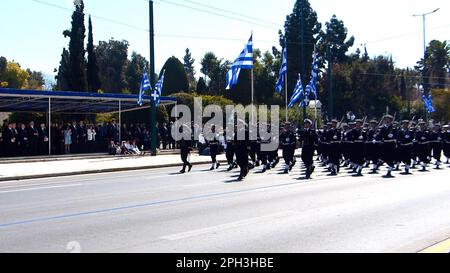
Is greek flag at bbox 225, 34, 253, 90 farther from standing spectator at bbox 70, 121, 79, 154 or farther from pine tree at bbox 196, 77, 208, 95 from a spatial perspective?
pine tree at bbox 196, 77, 208, 95

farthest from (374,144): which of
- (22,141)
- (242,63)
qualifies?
(22,141)

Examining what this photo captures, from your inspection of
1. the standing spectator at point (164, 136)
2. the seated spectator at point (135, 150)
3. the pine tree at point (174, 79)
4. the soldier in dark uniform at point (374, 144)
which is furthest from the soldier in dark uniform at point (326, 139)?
the pine tree at point (174, 79)

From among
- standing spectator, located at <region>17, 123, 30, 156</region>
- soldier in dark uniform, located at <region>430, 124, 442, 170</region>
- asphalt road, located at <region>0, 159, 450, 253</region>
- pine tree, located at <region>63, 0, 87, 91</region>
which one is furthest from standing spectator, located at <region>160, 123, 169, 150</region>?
pine tree, located at <region>63, 0, 87, 91</region>

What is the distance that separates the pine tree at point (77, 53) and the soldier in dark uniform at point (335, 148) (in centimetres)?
3995

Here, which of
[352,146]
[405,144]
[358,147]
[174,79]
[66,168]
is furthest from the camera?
[174,79]

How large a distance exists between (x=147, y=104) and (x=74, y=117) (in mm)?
8011

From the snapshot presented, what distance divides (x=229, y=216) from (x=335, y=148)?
10.4 metres

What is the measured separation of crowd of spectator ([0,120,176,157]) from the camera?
28781 millimetres

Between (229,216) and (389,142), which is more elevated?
(389,142)

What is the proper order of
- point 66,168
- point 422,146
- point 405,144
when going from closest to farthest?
point 405,144, point 422,146, point 66,168

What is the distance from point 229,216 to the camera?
10.3 meters

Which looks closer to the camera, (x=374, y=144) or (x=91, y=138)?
(x=374, y=144)

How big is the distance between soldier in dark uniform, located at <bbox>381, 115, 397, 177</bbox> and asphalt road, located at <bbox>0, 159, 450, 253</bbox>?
2064 millimetres

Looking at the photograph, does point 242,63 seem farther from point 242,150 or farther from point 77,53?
point 77,53
